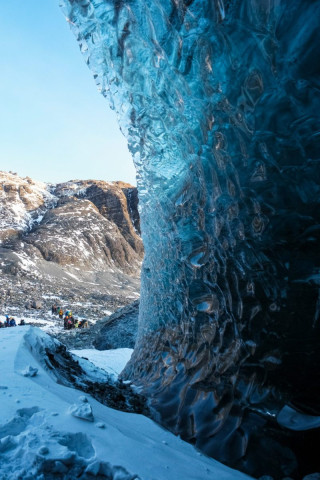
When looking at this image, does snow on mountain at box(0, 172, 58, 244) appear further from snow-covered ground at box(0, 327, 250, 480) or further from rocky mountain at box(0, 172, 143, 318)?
snow-covered ground at box(0, 327, 250, 480)

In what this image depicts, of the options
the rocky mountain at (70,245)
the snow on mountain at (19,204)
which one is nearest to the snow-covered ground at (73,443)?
the rocky mountain at (70,245)

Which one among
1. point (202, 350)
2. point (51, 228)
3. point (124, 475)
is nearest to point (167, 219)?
point (202, 350)

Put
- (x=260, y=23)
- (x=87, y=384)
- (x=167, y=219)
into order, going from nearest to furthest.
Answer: (x=260, y=23)
(x=87, y=384)
(x=167, y=219)

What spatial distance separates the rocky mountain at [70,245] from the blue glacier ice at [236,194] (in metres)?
16.5

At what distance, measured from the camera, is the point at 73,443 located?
1.09 m

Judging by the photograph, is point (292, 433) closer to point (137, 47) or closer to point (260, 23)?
point (260, 23)

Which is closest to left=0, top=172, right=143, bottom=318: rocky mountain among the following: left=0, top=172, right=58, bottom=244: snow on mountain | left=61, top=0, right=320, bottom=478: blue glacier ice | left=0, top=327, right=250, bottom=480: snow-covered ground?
left=0, top=172, right=58, bottom=244: snow on mountain

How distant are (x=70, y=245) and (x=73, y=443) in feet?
129

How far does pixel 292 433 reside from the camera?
137cm

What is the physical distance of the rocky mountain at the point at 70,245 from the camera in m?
23.5

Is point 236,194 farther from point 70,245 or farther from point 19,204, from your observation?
point 19,204

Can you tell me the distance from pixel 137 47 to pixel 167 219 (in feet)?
3.95

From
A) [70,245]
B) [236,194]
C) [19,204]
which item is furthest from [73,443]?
[19,204]

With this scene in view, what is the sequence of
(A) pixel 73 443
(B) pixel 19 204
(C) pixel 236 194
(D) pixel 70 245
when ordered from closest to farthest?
(A) pixel 73 443 < (C) pixel 236 194 < (D) pixel 70 245 < (B) pixel 19 204
